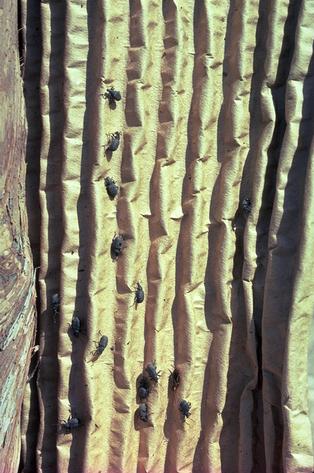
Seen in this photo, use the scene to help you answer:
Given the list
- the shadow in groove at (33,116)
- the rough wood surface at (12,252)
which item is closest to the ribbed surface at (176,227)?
the shadow in groove at (33,116)

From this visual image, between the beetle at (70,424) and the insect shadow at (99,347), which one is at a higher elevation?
the insect shadow at (99,347)

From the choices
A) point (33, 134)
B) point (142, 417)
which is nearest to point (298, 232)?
point (142, 417)

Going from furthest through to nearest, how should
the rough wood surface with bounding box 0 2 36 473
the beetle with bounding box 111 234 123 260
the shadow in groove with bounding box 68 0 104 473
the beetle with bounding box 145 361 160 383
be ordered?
1. the beetle with bounding box 145 361 160 383
2. the beetle with bounding box 111 234 123 260
3. the shadow in groove with bounding box 68 0 104 473
4. the rough wood surface with bounding box 0 2 36 473

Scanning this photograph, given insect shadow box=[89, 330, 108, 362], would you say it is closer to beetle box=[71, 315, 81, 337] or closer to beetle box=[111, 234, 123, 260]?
beetle box=[71, 315, 81, 337]

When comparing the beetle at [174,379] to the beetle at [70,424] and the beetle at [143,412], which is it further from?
the beetle at [70,424]

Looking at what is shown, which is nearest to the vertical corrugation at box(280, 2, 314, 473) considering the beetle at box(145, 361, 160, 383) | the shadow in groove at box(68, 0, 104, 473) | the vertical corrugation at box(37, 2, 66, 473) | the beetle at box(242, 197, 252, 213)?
the beetle at box(242, 197, 252, 213)

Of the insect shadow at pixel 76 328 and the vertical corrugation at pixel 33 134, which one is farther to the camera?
the insect shadow at pixel 76 328
